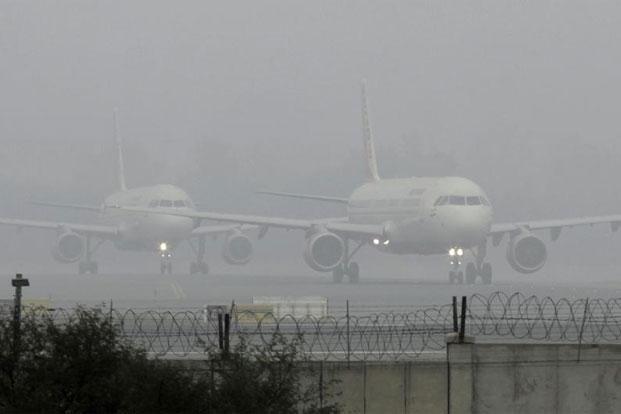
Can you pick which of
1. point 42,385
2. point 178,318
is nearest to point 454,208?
point 178,318

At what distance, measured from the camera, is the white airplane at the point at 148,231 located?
124000 mm

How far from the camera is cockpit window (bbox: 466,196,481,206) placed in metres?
98.1

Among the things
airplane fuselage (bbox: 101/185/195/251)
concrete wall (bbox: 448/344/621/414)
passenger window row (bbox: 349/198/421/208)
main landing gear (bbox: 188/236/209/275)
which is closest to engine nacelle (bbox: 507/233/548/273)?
passenger window row (bbox: 349/198/421/208)

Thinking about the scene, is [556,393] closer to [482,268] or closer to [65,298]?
[65,298]

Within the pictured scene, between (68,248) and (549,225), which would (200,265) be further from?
(549,225)

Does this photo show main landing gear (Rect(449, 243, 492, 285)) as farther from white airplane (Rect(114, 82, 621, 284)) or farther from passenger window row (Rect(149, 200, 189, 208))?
passenger window row (Rect(149, 200, 189, 208))

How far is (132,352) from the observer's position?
33.5 meters

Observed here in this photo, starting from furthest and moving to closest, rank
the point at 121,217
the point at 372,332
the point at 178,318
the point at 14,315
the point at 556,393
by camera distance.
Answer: the point at 121,217
the point at 178,318
the point at 372,332
the point at 556,393
the point at 14,315

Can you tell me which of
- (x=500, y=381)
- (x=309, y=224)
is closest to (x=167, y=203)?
(x=309, y=224)

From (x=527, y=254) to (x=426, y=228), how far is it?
6.74m

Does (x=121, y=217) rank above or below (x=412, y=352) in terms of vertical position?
above

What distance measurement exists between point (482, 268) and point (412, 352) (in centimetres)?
6132

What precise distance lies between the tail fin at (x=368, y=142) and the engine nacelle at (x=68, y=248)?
2161cm

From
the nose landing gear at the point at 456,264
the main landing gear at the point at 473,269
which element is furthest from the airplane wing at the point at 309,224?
the main landing gear at the point at 473,269
